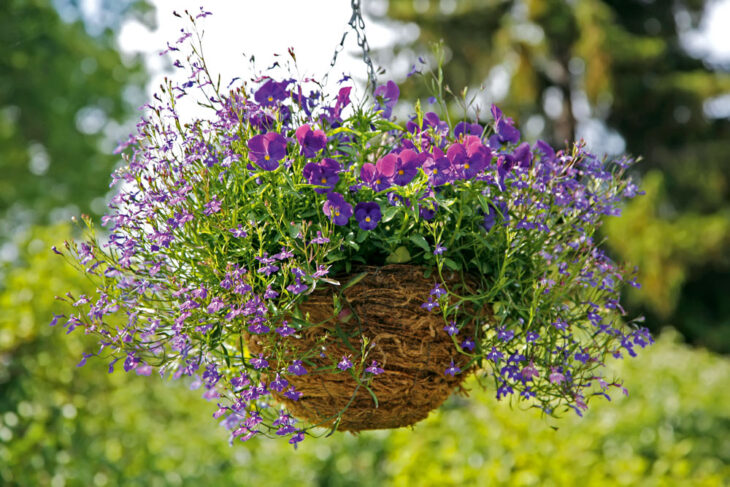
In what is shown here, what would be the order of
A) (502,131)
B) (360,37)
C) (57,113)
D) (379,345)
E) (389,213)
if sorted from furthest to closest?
(57,113) → (360,37) → (502,131) → (379,345) → (389,213)

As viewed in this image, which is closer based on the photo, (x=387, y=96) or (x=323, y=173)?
(x=323, y=173)

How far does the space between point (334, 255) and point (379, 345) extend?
213mm

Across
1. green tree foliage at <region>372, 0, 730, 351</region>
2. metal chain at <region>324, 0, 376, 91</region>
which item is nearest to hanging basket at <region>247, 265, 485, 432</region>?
metal chain at <region>324, 0, 376, 91</region>

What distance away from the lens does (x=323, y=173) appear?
1.24 meters

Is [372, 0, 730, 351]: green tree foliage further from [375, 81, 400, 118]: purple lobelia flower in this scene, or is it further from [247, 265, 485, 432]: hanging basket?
[247, 265, 485, 432]: hanging basket

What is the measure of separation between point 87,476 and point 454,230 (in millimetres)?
2397

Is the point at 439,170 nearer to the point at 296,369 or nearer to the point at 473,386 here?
the point at 296,369

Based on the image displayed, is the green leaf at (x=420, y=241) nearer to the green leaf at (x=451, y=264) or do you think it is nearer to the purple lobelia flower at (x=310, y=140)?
the green leaf at (x=451, y=264)

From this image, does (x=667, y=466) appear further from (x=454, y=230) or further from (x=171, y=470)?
(x=454, y=230)

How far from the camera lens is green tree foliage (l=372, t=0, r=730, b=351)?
9500 millimetres

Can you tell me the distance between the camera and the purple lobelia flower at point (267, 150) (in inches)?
48.2

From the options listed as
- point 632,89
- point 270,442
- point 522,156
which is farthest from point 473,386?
point 632,89

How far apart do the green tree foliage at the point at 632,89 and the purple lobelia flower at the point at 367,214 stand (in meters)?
7.70

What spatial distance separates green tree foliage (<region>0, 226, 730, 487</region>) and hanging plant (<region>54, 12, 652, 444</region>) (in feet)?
6.16
